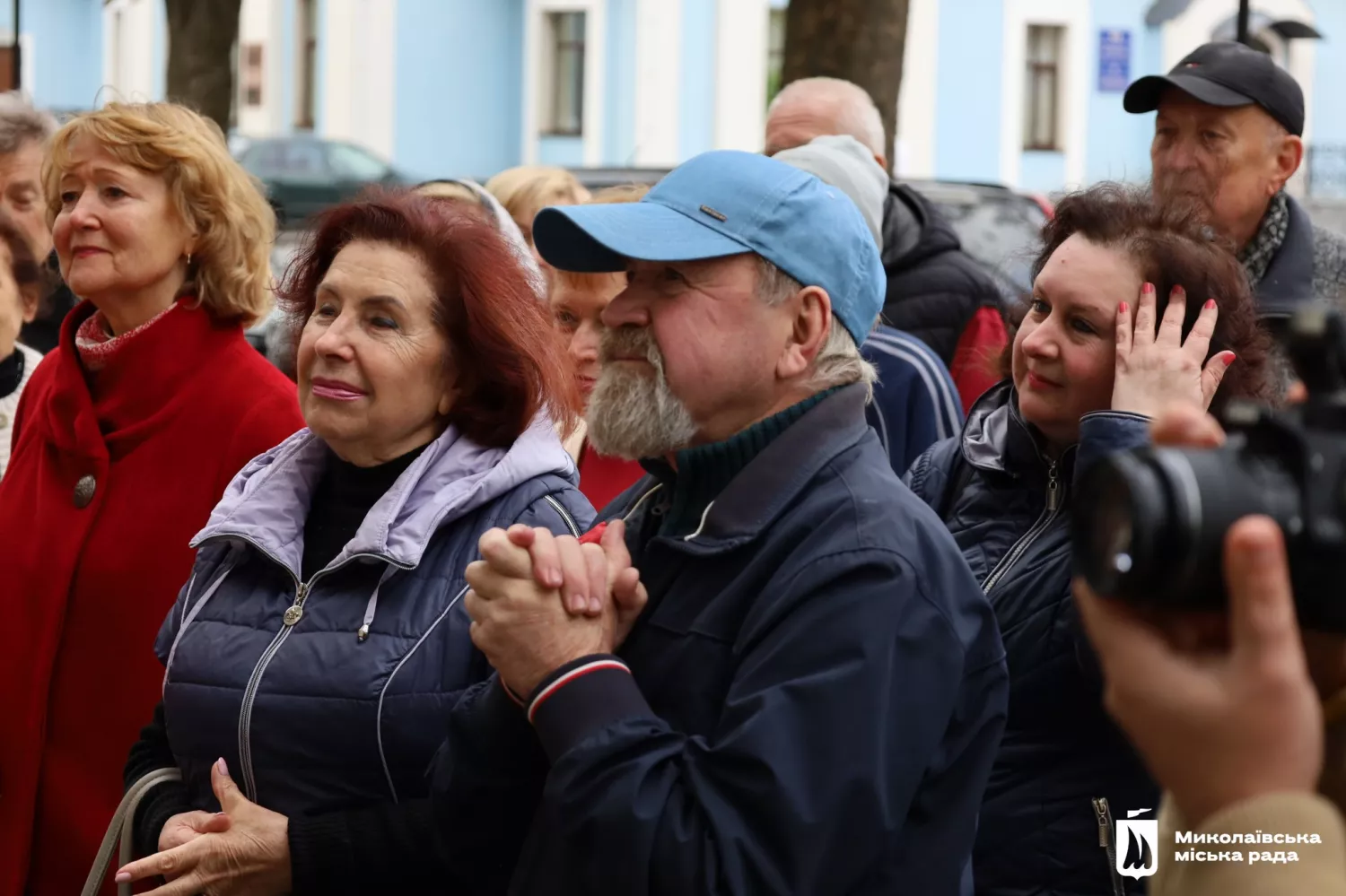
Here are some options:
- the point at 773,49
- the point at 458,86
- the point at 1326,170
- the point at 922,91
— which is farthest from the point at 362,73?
the point at 1326,170

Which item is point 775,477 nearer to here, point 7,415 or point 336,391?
point 336,391

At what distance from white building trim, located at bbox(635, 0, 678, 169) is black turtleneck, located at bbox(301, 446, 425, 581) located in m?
23.8

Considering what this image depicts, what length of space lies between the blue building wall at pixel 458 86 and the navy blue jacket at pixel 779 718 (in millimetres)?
25467

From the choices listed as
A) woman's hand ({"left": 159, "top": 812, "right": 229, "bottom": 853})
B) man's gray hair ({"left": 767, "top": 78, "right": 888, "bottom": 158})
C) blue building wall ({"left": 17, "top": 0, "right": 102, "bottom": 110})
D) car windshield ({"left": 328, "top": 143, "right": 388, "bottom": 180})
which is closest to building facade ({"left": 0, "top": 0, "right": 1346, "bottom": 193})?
blue building wall ({"left": 17, "top": 0, "right": 102, "bottom": 110})

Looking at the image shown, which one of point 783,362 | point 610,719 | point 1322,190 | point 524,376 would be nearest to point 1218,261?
point 783,362

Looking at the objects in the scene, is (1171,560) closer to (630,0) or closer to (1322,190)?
(630,0)

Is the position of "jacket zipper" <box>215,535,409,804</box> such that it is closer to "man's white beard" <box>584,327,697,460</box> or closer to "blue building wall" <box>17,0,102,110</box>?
"man's white beard" <box>584,327,697,460</box>

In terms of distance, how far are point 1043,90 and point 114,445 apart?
26553mm

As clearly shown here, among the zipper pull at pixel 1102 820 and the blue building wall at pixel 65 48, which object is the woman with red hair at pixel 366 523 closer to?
the zipper pull at pixel 1102 820

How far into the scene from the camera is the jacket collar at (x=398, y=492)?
2.82 meters

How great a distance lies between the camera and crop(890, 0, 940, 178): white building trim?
2669cm

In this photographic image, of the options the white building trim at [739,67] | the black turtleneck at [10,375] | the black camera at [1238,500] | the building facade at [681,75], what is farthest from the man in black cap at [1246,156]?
the white building trim at [739,67]

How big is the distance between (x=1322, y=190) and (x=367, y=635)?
27.8m

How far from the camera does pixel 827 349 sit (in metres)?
2.41
